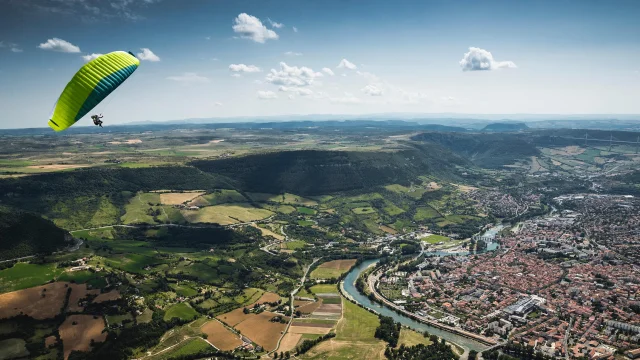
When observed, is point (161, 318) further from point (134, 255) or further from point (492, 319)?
point (492, 319)

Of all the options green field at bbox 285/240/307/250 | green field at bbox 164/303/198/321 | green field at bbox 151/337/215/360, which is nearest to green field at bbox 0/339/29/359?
green field at bbox 151/337/215/360

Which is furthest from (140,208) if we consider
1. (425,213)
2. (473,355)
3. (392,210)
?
(473,355)

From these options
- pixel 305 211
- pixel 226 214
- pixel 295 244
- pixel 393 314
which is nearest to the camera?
pixel 393 314

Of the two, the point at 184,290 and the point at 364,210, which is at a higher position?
the point at 364,210

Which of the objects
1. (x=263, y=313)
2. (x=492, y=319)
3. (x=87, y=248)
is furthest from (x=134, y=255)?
(x=492, y=319)

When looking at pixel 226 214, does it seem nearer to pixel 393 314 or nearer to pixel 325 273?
pixel 325 273

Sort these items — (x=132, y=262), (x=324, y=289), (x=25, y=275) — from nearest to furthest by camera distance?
(x=25, y=275) → (x=324, y=289) → (x=132, y=262)


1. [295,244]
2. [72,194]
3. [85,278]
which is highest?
[72,194]
